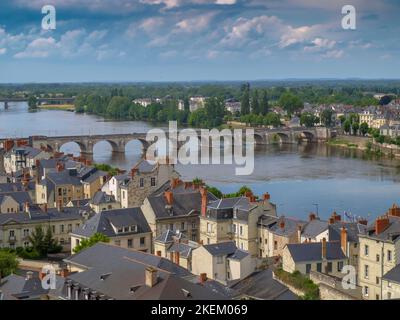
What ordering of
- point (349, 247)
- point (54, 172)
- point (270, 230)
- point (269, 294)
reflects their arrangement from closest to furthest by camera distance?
1. point (269, 294)
2. point (349, 247)
3. point (270, 230)
4. point (54, 172)

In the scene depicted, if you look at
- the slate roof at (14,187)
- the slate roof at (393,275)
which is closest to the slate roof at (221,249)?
the slate roof at (393,275)

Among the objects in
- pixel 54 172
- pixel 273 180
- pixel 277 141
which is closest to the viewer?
pixel 54 172

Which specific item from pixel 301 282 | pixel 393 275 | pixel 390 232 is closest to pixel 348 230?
pixel 390 232

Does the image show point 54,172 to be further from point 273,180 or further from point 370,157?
point 370,157

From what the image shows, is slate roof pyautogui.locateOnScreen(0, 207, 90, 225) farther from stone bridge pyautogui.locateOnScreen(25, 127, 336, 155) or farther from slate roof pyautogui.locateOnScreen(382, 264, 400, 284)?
stone bridge pyautogui.locateOnScreen(25, 127, 336, 155)

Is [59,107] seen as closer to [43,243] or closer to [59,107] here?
[59,107]

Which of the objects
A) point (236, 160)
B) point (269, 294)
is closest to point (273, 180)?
point (236, 160)
